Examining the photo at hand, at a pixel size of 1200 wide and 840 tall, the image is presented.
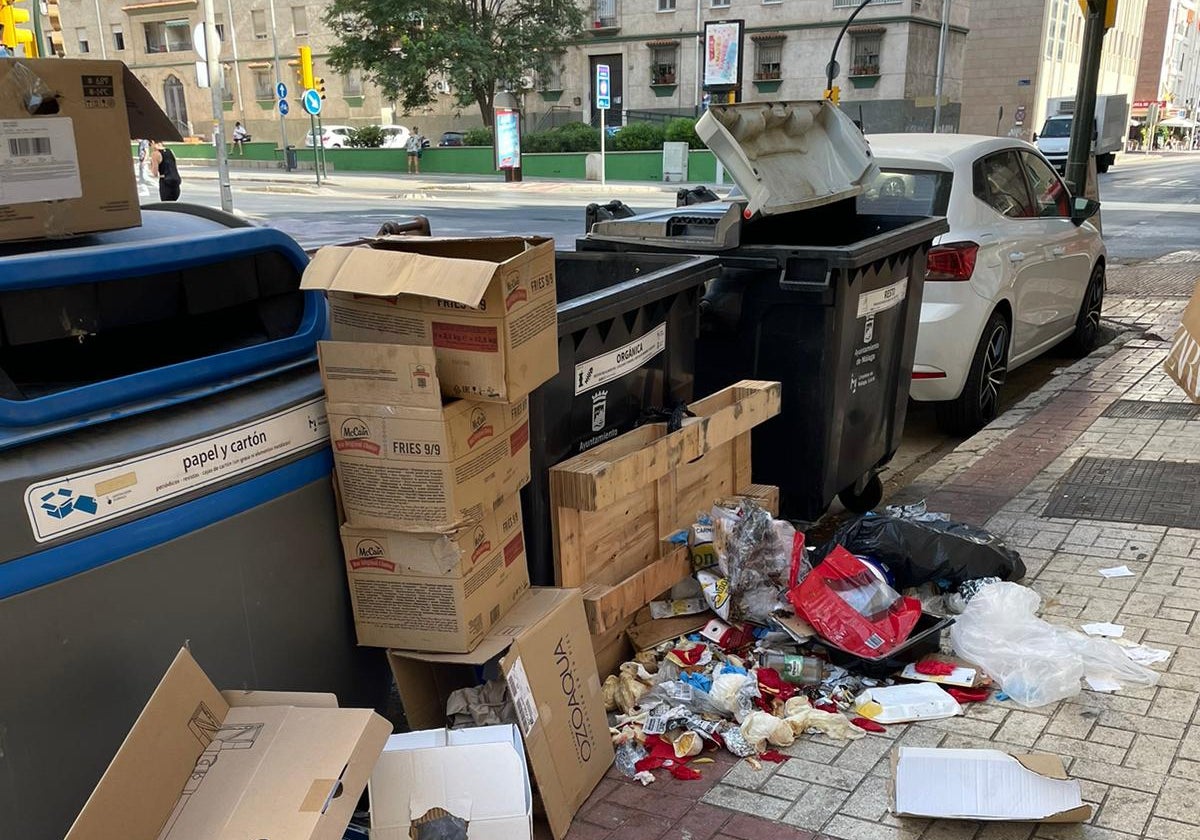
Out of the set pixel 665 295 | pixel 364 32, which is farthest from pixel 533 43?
pixel 665 295

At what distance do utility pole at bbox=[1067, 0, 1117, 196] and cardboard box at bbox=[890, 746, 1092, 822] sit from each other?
337 inches

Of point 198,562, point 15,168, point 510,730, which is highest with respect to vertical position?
point 15,168

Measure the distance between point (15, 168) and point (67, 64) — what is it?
0.32m

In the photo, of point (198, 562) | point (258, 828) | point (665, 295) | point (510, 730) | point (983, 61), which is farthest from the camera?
point (983, 61)

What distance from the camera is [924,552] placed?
3.90m

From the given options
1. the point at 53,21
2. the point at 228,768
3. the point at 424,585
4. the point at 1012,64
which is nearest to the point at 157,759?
the point at 228,768

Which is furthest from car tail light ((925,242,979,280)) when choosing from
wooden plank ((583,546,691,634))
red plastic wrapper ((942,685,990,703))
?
red plastic wrapper ((942,685,990,703))

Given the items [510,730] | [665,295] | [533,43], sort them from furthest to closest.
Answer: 1. [533,43]
2. [665,295]
3. [510,730]

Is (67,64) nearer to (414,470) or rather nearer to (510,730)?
(414,470)

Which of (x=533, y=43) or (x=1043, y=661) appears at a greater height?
(x=533, y=43)

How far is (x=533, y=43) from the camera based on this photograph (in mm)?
41562

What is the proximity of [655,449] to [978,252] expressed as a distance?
340cm

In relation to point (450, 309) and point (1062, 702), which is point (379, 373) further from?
point (1062, 702)

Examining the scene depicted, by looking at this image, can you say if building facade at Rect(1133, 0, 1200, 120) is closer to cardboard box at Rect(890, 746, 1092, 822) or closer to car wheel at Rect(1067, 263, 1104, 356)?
car wheel at Rect(1067, 263, 1104, 356)
